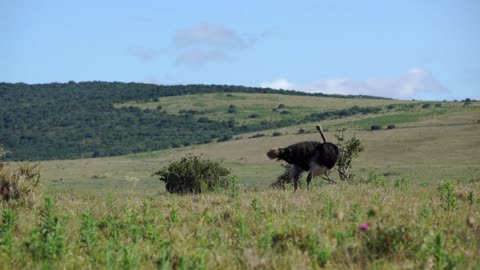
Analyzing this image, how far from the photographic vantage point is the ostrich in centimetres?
1443

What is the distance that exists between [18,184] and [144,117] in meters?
109

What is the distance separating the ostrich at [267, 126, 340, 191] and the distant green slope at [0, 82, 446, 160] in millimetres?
75851

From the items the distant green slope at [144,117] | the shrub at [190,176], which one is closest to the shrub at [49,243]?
the shrub at [190,176]

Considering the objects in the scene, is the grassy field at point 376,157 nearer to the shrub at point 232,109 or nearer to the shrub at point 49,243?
the shrub at point 49,243

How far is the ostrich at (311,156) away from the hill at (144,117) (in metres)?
74.6

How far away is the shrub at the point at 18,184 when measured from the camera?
1445 centimetres

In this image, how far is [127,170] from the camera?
58.2 meters

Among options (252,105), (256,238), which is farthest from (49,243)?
(252,105)

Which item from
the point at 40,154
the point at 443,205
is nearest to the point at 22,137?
the point at 40,154

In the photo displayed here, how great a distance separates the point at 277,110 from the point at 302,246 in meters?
110

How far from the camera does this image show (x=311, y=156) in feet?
47.6

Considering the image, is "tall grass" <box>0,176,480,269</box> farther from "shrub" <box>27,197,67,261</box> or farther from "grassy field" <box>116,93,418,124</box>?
"grassy field" <box>116,93,418,124</box>

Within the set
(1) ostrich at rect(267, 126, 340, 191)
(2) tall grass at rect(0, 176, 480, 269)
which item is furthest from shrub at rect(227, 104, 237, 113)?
(2) tall grass at rect(0, 176, 480, 269)

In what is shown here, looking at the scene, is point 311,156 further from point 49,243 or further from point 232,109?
point 232,109
